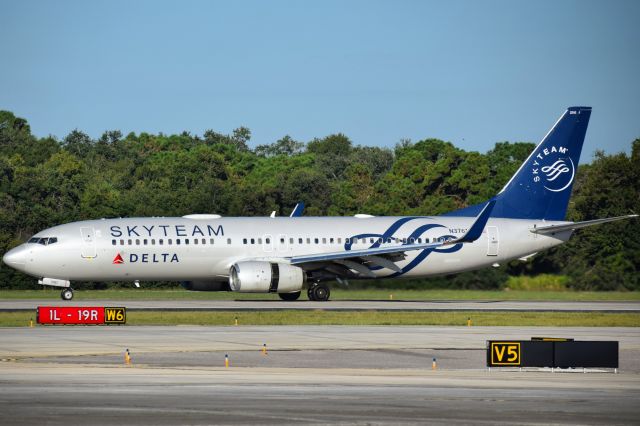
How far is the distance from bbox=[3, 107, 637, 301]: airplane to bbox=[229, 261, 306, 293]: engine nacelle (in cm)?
5

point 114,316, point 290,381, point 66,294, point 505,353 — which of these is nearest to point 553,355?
point 505,353

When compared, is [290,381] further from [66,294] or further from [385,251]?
[66,294]

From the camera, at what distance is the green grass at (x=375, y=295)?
59.0 m

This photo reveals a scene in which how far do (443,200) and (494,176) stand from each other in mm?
19232

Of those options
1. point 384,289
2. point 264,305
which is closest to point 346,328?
point 264,305

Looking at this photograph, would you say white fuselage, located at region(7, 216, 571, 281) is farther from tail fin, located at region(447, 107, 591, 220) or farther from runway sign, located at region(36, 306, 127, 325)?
runway sign, located at region(36, 306, 127, 325)

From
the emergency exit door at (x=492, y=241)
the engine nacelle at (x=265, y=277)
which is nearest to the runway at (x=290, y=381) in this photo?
the engine nacelle at (x=265, y=277)

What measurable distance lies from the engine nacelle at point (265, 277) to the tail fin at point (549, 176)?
1157cm

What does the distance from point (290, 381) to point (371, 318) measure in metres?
18.9

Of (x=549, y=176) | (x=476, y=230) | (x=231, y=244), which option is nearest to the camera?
(x=476, y=230)

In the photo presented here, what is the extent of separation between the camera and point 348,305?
51469mm

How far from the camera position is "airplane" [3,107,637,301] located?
5294 centimetres

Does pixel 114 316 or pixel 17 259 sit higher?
pixel 17 259

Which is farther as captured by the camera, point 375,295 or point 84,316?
point 375,295
